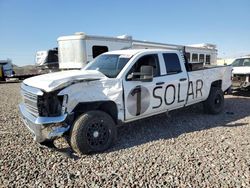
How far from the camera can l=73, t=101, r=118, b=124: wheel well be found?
428cm

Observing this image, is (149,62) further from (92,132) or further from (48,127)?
(48,127)

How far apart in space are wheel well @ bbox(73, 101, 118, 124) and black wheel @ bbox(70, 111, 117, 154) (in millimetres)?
147

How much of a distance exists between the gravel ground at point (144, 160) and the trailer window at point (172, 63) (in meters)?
1.40

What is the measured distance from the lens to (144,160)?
3.92 m

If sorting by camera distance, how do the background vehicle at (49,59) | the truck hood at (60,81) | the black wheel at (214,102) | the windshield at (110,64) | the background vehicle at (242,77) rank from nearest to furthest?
1. the truck hood at (60,81)
2. the windshield at (110,64)
3. the black wheel at (214,102)
4. the background vehicle at (242,77)
5. the background vehicle at (49,59)

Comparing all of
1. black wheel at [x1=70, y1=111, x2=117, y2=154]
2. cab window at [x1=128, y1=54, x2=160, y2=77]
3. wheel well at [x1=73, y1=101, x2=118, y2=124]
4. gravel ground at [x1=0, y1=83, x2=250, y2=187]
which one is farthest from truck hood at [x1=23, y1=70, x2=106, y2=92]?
gravel ground at [x1=0, y1=83, x2=250, y2=187]

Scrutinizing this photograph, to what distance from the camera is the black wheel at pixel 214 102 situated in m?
6.92

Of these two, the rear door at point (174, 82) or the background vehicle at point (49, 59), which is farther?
the background vehicle at point (49, 59)

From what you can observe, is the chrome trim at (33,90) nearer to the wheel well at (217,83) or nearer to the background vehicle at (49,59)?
the wheel well at (217,83)

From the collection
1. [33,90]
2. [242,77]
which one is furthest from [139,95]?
[242,77]

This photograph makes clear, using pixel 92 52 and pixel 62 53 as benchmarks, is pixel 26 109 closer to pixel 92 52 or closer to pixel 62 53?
pixel 92 52

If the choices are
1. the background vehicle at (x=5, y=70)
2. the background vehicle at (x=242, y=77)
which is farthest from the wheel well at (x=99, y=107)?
the background vehicle at (x=5, y=70)

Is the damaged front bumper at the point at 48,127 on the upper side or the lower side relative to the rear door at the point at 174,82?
lower

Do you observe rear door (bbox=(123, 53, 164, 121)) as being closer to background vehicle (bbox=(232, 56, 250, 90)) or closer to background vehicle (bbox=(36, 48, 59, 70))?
background vehicle (bbox=(232, 56, 250, 90))
